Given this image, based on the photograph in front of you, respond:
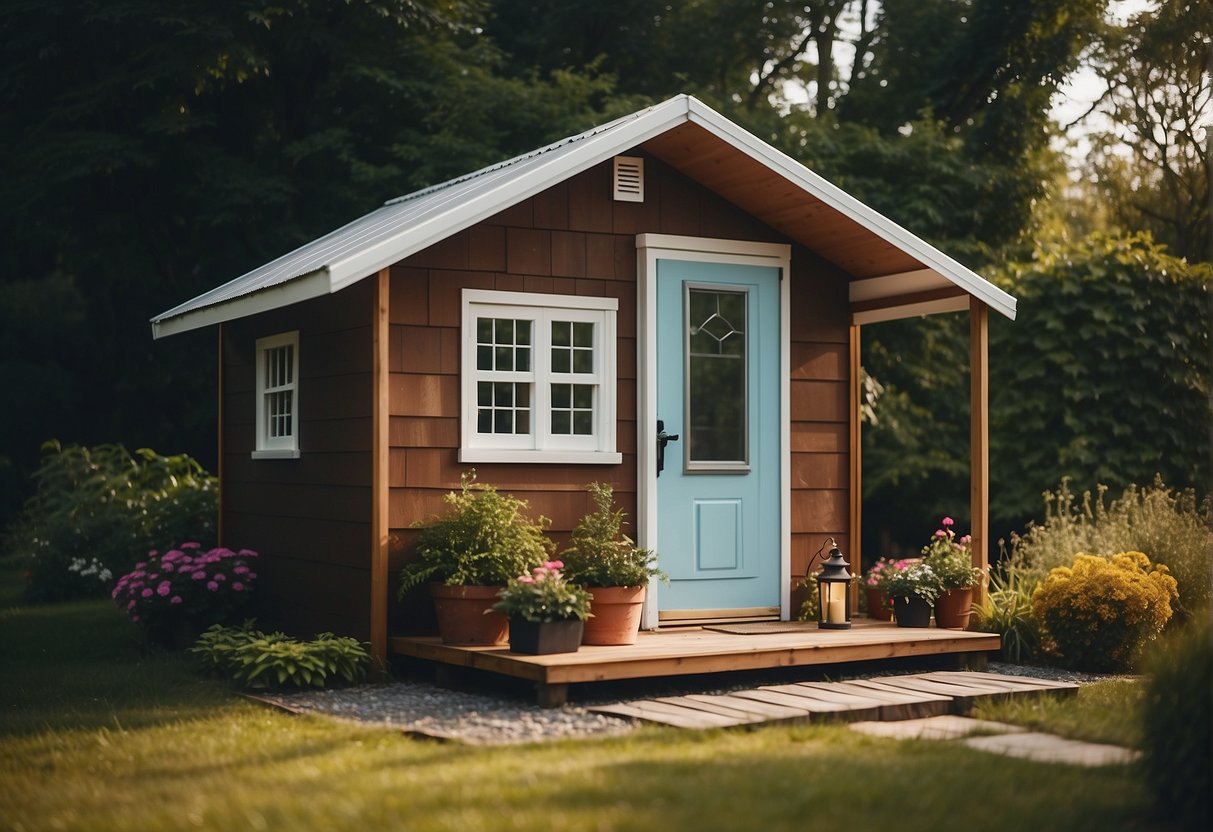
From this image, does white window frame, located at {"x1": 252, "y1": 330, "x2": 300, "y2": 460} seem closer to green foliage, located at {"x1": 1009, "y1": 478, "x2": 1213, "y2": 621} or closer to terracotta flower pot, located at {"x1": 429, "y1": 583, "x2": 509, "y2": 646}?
terracotta flower pot, located at {"x1": 429, "y1": 583, "x2": 509, "y2": 646}

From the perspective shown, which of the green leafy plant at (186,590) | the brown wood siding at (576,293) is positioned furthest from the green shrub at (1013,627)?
the green leafy plant at (186,590)

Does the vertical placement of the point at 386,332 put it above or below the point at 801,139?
below

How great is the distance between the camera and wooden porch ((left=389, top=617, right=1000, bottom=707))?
770 centimetres

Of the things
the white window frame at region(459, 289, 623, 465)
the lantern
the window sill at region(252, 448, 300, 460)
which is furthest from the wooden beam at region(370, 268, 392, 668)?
the lantern

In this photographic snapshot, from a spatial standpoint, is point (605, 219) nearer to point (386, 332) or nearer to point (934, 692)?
point (386, 332)

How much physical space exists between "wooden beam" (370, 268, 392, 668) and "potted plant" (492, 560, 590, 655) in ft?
3.12

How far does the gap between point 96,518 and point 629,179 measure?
7.89 metres

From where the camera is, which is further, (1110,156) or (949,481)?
(1110,156)

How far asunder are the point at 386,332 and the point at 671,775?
3.88 metres

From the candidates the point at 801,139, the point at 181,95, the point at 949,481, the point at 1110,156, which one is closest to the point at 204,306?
the point at 181,95

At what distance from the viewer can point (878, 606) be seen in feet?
33.9

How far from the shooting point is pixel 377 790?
17.9ft

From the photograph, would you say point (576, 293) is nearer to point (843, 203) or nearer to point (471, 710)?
point (843, 203)

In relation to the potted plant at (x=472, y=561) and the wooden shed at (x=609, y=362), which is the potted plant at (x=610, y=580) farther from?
the wooden shed at (x=609, y=362)
